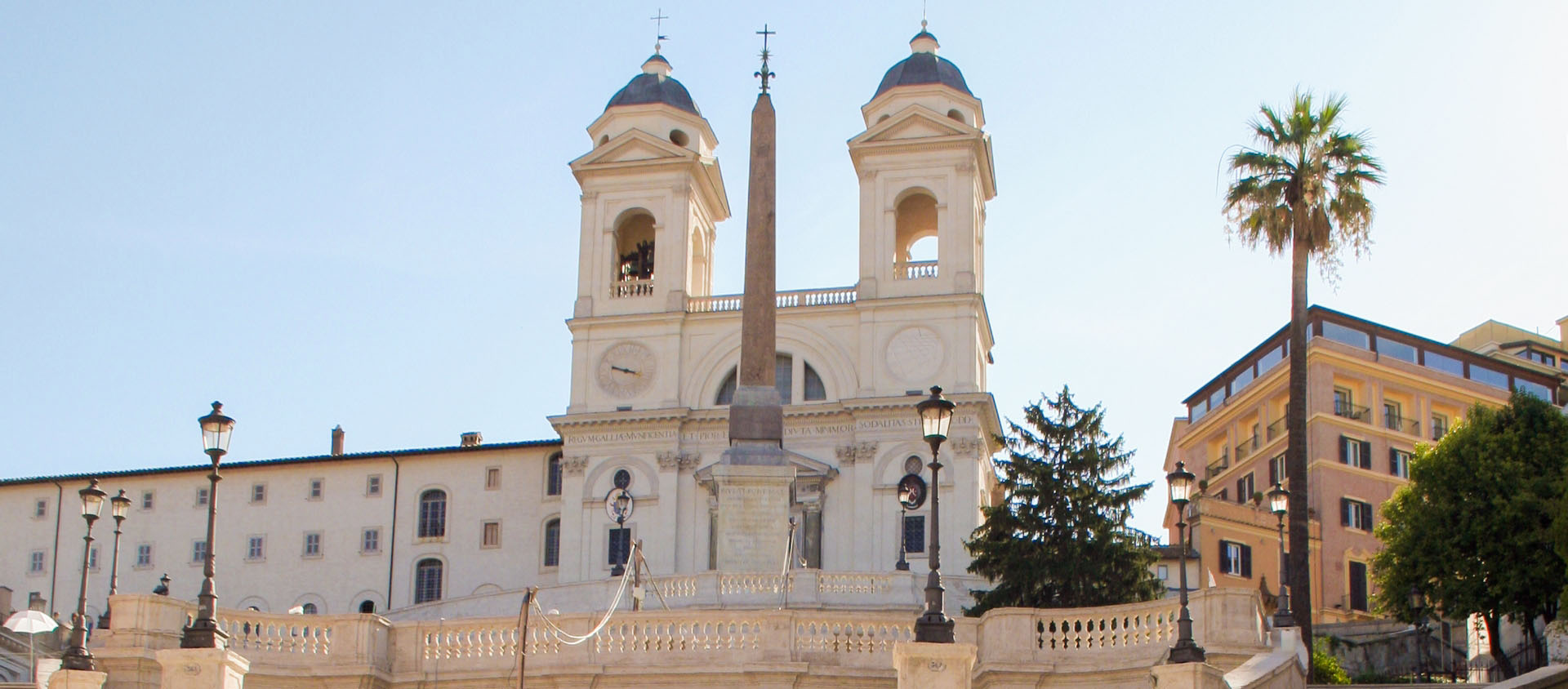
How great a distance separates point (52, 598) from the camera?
259 ft

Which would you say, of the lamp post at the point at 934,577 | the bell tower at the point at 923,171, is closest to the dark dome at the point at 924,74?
the bell tower at the point at 923,171

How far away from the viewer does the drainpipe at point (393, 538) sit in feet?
252

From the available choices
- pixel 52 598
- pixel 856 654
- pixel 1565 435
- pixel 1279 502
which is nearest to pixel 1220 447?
pixel 1565 435

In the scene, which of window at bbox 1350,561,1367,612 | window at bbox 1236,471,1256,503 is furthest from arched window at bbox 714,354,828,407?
window at bbox 1236,471,1256,503

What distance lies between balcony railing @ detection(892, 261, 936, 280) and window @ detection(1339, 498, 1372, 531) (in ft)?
61.7

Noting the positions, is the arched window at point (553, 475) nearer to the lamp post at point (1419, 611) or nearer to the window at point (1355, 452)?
the window at point (1355, 452)

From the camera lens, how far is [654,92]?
76.9 m

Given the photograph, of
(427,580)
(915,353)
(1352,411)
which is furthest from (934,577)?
(1352,411)

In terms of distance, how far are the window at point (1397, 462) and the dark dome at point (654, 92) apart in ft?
97.8

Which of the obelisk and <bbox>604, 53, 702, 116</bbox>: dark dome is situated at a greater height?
<bbox>604, 53, 702, 116</bbox>: dark dome

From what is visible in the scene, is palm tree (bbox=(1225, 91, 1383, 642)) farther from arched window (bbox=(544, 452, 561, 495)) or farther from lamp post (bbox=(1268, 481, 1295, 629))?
arched window (bbox=(544, 452, 561, 495))

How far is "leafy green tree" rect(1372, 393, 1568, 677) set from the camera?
48.5 metres

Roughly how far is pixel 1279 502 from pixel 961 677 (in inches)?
544

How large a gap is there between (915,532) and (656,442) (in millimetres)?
9730
